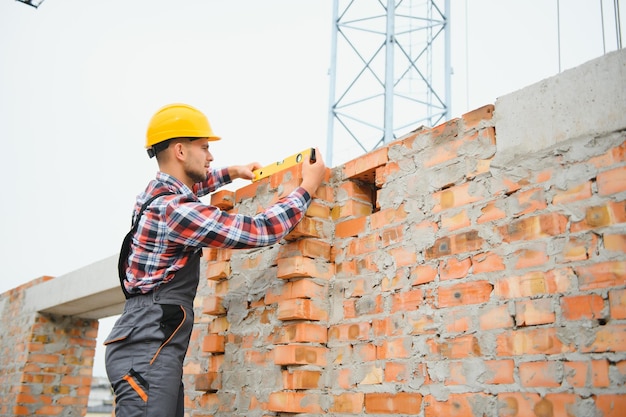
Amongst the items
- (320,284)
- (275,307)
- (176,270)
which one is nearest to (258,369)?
(275,307)

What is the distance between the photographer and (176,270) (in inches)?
89.4

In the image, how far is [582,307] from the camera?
172 centimetres

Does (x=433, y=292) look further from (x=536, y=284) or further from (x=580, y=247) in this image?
(x=580, y=247)

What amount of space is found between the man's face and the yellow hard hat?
50mm

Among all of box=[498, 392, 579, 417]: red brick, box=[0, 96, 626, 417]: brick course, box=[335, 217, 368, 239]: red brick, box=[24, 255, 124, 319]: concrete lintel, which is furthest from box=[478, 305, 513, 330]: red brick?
box=[24, 255, 124, 319]: concrete lintel

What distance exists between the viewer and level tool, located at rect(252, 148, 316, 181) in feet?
8.47

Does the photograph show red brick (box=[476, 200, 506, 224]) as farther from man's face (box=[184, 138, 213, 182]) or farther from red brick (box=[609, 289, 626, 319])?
man's face (box=[184, 138, 213, 182])

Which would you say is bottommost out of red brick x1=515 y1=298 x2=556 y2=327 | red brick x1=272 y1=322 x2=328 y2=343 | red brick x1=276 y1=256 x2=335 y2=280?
red brick x1=272 y1=322 x2=328 y2=343

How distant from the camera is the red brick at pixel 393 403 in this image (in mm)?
2082

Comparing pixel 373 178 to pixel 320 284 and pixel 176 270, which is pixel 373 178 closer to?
pixel 320 284

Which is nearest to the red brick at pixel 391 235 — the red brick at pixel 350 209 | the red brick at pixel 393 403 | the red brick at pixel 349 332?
the red brick at pixel 350 209

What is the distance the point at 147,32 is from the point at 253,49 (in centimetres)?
183

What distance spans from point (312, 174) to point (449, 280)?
746mm

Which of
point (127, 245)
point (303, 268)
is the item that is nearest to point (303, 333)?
point (303, 268)
